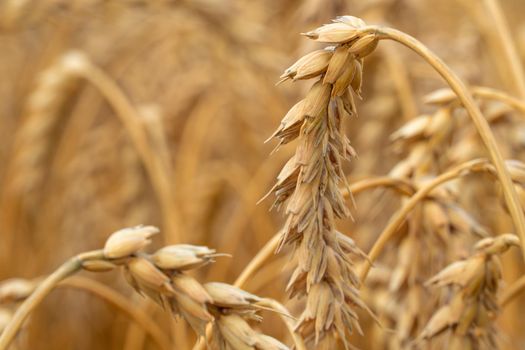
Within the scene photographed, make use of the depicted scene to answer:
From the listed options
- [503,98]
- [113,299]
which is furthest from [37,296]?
[503,98]

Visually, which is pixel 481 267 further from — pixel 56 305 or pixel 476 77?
pixel 56 305

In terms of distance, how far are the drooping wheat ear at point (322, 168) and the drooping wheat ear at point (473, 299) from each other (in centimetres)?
15

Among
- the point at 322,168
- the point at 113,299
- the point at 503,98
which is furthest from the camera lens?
the point at 113,299

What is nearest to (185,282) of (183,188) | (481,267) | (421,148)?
(481,267)

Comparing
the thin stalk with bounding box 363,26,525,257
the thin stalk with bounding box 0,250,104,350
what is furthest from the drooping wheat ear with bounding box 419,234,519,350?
the thin stalk with bounding box 0,250,104,350

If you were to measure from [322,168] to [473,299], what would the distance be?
0.26m

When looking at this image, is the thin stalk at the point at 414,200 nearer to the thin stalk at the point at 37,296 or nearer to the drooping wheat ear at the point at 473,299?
the drooping wheat ear at the point at 473,299

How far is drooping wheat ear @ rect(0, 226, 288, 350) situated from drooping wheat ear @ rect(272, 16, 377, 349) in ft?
0.19

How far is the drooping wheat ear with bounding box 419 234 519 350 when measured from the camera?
834 millimetres

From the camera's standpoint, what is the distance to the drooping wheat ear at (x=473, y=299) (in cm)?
83

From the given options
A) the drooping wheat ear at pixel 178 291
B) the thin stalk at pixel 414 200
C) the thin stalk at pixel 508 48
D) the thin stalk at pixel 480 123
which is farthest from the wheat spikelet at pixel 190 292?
the thin stalk at pixel 508 48

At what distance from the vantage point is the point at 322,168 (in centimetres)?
71

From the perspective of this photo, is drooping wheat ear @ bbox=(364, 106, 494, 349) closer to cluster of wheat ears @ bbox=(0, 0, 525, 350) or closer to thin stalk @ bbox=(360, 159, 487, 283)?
cluster of wheat ears @ bbox=(0, 0, 525, 350)

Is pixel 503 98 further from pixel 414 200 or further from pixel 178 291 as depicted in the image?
pixel 178 291
